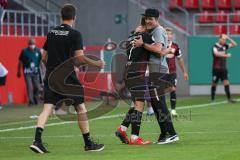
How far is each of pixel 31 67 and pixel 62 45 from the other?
1469 centimetres

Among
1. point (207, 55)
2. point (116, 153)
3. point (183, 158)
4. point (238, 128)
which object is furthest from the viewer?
point (207, 55)

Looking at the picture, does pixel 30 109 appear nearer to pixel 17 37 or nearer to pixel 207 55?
pixel 17 37

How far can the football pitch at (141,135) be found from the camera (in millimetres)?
12336

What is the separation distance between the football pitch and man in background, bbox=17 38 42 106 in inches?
121

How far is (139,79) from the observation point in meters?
14.7

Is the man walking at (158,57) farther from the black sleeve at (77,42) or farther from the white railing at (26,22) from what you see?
the white railing at (26,22)

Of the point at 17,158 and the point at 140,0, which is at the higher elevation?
the point at 140,0

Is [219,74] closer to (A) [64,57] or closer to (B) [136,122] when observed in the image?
(B) [136,122]

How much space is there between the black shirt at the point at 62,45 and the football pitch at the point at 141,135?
137 centimetres

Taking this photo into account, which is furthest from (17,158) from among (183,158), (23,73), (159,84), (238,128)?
(23,73)

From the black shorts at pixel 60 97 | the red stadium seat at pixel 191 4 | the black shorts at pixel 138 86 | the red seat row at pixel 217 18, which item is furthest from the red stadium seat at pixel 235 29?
the black shorts at pixel 60 97

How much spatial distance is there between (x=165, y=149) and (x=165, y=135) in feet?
3.88

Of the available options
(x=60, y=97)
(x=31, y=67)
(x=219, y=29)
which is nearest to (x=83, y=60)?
(x=60, y=97)

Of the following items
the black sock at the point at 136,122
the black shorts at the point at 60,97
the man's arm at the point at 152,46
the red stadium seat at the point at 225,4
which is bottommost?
the black sock at the point at 136,122
